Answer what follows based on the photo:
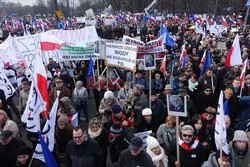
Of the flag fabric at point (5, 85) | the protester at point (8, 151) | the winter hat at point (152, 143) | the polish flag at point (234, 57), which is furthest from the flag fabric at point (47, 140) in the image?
the polish flag at point (234, 57)

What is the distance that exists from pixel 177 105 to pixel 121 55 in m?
3.49

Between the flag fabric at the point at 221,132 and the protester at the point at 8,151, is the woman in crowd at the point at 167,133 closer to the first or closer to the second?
the flag fabric at the point at 221,132

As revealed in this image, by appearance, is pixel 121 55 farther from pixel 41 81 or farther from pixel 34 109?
pixel 34 109

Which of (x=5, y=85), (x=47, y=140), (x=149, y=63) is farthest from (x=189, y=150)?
(x=5, y=85)

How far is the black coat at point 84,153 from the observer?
14.5 ft

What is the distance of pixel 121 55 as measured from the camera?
8.09 metres

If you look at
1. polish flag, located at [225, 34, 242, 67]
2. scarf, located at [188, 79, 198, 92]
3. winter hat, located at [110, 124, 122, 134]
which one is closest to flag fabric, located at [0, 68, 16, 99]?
winter hat, located at [110, 124, 122, 134]

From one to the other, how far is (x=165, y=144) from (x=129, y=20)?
93.2ft

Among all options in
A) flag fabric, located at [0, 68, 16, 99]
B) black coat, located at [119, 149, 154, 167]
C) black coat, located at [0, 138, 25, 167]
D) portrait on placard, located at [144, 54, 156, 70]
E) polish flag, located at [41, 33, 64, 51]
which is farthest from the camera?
polish flag, located at [41, 33, 64, 51]

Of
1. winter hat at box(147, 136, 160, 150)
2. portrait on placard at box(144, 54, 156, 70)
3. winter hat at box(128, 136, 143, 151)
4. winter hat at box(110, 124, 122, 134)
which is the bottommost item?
winter hat at box(147, 136, 160, 150)

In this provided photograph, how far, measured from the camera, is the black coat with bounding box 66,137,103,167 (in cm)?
442

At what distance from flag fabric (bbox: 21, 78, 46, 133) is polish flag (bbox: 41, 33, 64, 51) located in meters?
4.93

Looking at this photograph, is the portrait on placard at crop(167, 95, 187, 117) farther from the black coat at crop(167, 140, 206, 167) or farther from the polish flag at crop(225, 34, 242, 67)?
the polish flag at crop(225, 34, 242, 67)

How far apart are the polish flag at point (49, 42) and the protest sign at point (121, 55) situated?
240 centimetres
